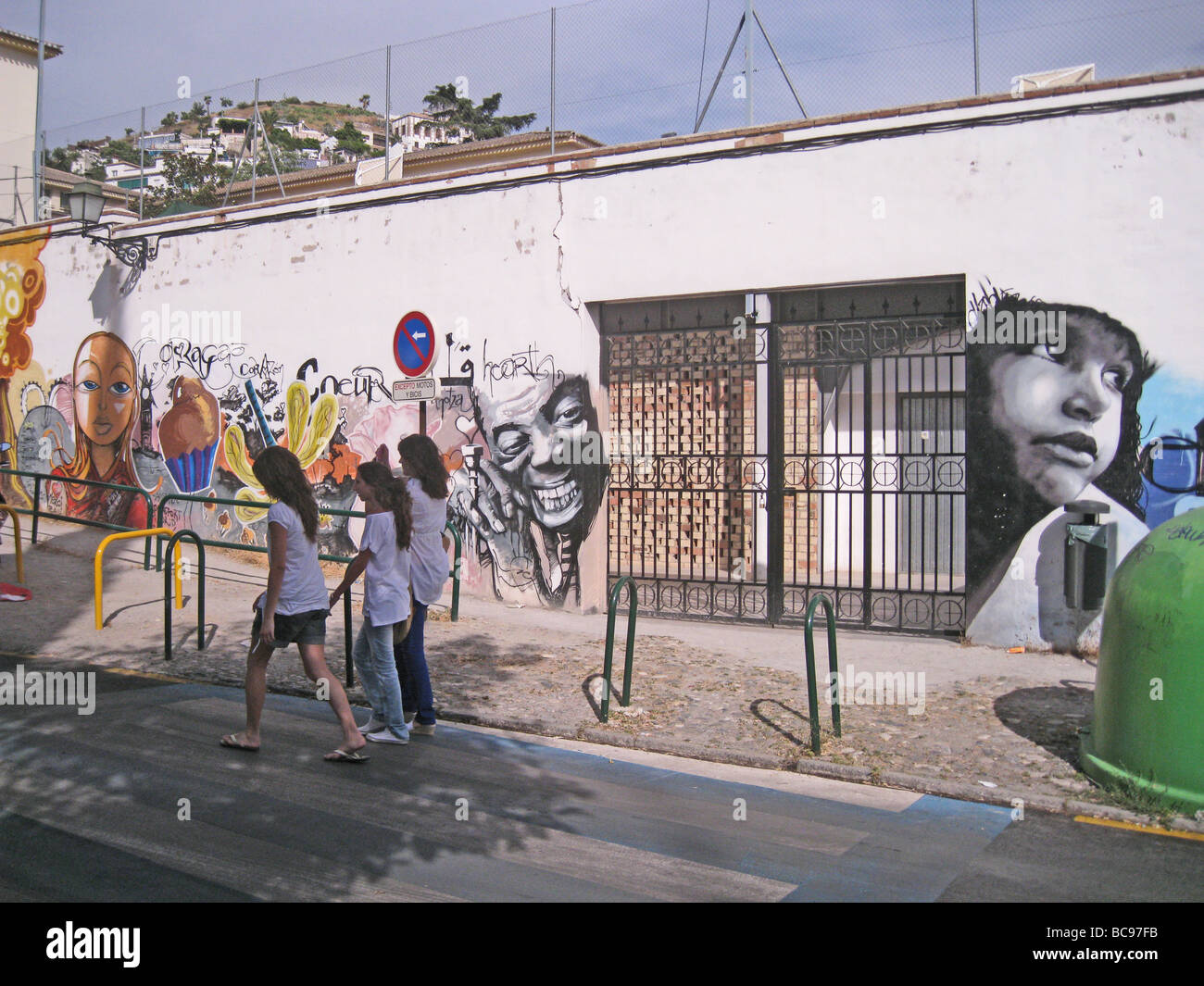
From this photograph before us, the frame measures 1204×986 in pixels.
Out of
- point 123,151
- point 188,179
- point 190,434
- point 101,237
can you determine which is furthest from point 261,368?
point 188,179

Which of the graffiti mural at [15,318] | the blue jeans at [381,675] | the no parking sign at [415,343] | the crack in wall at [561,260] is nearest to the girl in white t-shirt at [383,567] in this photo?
the blue jeans at [381,675]

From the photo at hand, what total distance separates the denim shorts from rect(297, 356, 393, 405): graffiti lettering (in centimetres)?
675

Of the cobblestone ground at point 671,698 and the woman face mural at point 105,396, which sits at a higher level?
the woman face mural at point 105,396

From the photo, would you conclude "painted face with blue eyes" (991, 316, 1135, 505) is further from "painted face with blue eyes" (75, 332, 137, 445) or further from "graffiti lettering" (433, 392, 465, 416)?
"painted face with blue eyes" (75, 332, 137, 445)

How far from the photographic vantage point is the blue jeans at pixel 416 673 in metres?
6.88

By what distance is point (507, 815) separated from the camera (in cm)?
Result: 548

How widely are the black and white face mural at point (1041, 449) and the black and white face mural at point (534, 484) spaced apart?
156 inches

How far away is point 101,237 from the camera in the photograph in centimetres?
1598

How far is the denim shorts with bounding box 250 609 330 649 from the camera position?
6.28m

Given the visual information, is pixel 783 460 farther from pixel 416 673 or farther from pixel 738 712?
pixel 416 673

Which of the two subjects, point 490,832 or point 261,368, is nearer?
point 490,832

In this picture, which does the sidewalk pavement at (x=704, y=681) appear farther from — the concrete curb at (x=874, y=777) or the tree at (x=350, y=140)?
the tree at (x=350, y=140)

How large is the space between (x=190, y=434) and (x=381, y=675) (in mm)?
9774
